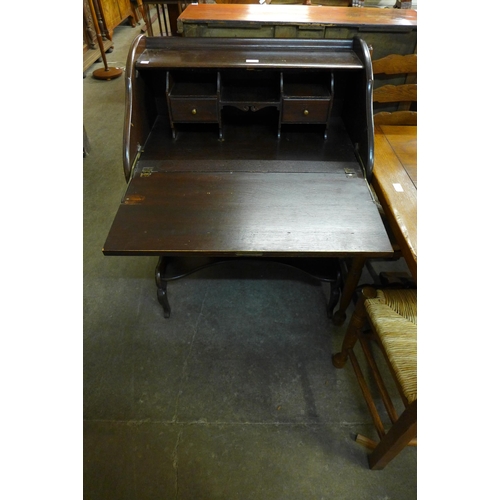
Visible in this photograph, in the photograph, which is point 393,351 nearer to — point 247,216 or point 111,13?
point 247,216

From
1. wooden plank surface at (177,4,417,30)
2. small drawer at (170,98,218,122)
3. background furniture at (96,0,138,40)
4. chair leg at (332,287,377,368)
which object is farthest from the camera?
background furniture at (96,0,138,40)

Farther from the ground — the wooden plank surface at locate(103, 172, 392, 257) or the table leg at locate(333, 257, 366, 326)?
the wooden plank surface at locate(103, 172, 392, 257)

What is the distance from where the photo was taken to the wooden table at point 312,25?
5.44 ft

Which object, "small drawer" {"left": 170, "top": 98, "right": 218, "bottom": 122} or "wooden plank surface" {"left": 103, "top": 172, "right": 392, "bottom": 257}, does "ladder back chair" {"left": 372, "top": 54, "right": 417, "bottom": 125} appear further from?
"small drawer" {"left": 170, "top": 98, "right": 218, "bottom": 122}

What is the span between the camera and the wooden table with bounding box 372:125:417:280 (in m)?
1.19

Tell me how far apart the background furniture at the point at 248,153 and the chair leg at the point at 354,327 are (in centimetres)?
21

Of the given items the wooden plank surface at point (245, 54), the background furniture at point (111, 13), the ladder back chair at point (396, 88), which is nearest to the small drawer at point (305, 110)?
the wooden plank surface at point (245, 54)

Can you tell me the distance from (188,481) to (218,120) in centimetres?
149

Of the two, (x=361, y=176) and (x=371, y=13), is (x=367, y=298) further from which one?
→ (x=371, y=13)

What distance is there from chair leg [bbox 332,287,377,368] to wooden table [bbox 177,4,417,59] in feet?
4.12

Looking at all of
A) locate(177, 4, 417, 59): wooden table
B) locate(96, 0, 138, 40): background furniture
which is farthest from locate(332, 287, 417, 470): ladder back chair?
locate(96, 0, 138, 40): background furniture

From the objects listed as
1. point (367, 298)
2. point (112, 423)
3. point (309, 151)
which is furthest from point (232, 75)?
point (112, 423)

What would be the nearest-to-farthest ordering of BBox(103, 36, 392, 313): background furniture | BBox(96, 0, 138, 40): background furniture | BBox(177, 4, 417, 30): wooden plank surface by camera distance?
BBox(103, 36, 392, 313): background furniture, BBox(177, 4, 417, 30): wooden plank surface, BBox(96, 0, 138, 40): background furniture

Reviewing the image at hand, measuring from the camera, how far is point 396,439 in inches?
44.0
